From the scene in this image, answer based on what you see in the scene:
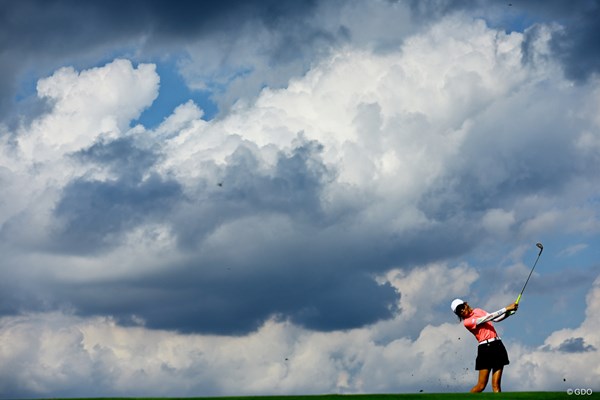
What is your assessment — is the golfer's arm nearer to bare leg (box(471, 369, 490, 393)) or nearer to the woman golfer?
the woman golfer

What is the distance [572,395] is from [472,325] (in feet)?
17.5

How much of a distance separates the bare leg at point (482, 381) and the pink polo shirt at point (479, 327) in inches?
Answer: 44.7

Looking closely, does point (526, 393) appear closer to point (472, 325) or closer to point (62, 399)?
point (472, 325)

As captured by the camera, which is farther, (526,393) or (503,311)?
(503,311)

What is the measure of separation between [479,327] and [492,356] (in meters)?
1.07

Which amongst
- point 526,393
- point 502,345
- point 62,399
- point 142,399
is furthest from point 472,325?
point 62,399

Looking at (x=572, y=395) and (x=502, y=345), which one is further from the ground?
(x=502, y=345)

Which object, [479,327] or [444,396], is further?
[479,327]

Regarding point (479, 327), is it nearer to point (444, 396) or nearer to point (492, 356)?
point (492, 356)

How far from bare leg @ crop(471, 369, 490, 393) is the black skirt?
16 centimetres

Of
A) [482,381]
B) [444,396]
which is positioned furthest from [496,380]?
[444,396]

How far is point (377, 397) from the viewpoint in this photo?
29.8 metres

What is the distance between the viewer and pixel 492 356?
33.9 m

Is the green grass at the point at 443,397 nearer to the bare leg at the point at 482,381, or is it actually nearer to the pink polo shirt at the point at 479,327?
the bare leg at the point at 482,381
